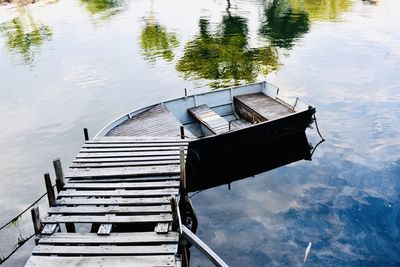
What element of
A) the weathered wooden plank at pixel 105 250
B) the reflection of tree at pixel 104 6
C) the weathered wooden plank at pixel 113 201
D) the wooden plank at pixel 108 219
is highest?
the reflection of tree at pixel 104 6

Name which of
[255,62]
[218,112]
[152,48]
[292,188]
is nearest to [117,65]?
[152,48]

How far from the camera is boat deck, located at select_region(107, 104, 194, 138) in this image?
830 inches

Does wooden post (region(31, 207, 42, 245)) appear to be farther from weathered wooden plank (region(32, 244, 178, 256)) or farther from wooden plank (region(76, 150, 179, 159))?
wooden plank (region(76, 150, 179, 159))

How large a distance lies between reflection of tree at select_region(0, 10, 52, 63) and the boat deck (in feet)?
101

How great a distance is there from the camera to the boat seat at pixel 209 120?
22.8 m

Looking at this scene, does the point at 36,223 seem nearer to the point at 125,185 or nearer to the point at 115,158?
the point at 125,185

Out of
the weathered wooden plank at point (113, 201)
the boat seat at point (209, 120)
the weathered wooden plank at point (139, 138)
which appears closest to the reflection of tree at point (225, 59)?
the boat seat at point (209, 120)

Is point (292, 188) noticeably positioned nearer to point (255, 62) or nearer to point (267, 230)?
point (267, 230)

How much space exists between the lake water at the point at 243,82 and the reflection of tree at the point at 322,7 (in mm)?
395

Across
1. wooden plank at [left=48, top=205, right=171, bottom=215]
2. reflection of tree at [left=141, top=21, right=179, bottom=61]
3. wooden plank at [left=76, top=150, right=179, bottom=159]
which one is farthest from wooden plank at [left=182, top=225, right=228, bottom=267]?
reflection of tree at [left=141, top=21, right=179, bottom=61]

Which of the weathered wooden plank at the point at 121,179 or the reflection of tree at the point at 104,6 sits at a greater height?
the reflection of tree at the point at 104,6

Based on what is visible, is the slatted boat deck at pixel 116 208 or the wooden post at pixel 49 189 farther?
the wooden post at pixel 49 189

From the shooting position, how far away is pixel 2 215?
19.8 meters

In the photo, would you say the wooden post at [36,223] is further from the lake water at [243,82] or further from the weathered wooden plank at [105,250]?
the lake water at [243,82]
